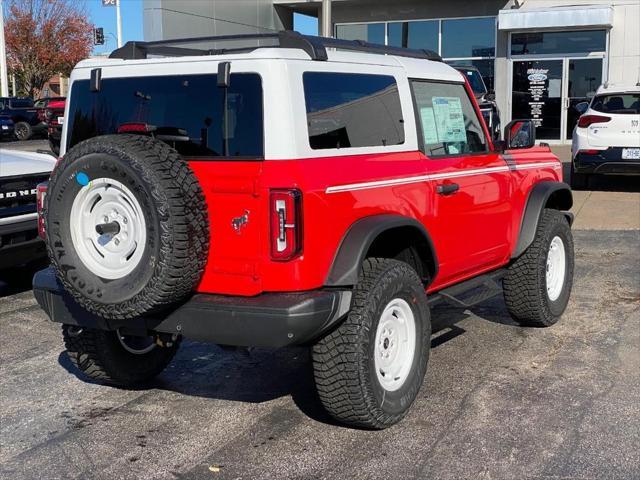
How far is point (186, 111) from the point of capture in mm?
4172

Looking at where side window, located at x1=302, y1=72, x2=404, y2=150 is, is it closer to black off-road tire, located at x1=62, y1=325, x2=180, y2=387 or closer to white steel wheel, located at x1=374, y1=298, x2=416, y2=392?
white steel wheel, located at x1=374, y1=298, x2=416, y2=392

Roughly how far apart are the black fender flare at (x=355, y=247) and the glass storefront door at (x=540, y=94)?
19212 mm

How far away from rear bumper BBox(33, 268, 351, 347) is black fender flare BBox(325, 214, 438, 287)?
0.24 feet

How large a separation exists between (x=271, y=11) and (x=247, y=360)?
67.8 ft

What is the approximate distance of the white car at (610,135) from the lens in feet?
42.9

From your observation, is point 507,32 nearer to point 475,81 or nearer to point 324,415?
point 475,81

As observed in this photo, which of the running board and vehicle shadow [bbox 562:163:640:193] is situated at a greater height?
the running board

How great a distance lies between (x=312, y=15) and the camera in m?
27.1

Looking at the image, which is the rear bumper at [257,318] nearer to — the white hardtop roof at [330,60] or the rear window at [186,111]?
the rear window at [186,111]

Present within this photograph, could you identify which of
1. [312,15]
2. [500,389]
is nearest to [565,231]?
[500,389]

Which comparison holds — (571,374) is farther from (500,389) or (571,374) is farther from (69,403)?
(69,403)

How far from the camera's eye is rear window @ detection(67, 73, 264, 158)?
3979 millimetres

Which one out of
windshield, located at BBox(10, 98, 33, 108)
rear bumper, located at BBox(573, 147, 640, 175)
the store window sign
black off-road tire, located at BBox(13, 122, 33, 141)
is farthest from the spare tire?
windshield, located at BBox(10, 98, 33, 108)

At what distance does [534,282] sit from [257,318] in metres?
2.85
